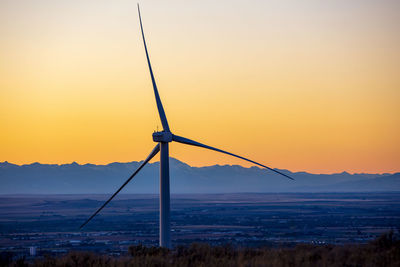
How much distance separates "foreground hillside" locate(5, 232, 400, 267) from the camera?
27516 millimetres

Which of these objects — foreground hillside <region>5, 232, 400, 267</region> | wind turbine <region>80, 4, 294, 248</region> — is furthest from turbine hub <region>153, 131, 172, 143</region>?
foreground hillside <region>5, 232, 400, 267</region>

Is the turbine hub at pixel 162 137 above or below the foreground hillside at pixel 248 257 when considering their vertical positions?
above

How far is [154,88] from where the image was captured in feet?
152

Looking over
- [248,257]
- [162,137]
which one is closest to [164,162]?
[162,137]

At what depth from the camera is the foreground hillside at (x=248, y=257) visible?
2752 cm

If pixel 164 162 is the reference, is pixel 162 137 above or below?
above

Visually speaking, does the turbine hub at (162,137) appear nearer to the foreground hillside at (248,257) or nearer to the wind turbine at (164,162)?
the wind turbine at (164,162)

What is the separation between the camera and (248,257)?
Result: 3042 cm

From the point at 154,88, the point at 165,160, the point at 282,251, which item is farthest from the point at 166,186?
the point at 282,251

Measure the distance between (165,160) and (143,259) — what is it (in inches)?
571

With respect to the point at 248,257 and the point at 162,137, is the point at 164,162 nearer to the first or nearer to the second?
the point at 162,137

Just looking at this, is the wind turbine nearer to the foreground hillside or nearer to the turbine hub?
the turbine hub

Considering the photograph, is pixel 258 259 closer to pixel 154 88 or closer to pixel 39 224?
pixel 154 88

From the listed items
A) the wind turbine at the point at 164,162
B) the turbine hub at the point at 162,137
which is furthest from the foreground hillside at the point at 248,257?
the turbine hub at the point at 162,137
